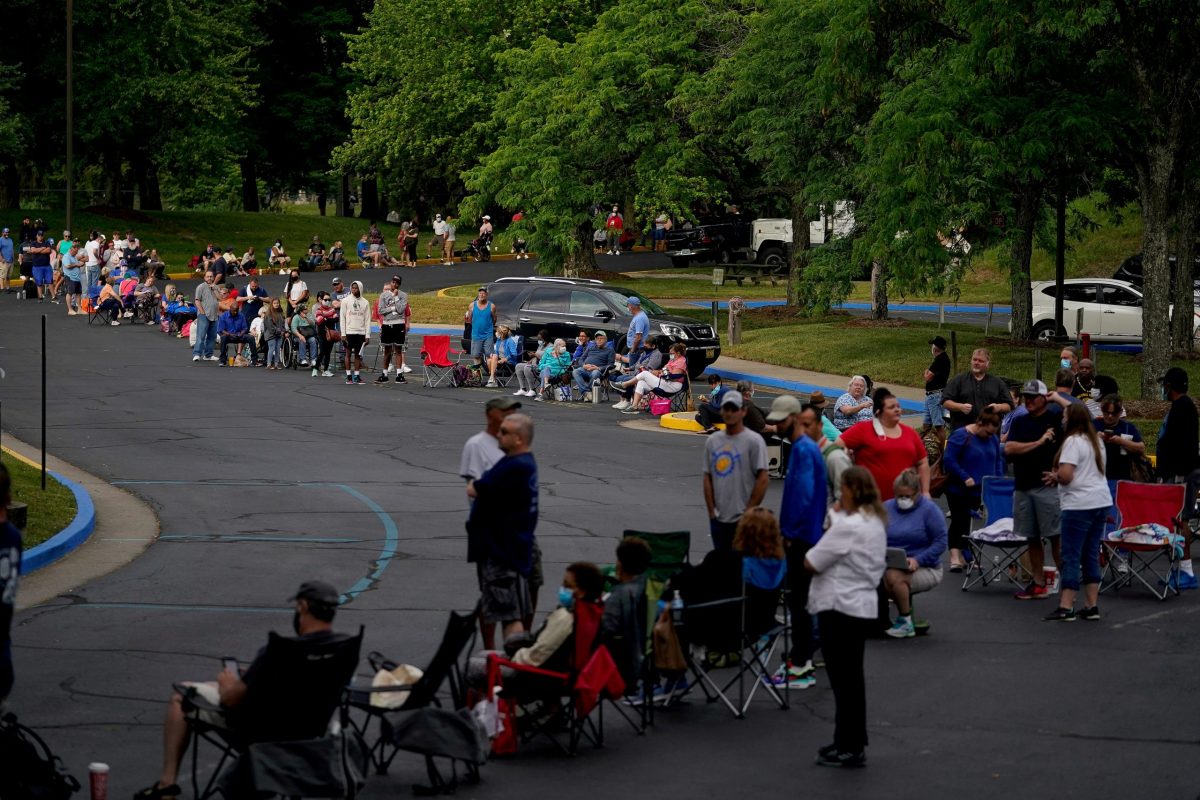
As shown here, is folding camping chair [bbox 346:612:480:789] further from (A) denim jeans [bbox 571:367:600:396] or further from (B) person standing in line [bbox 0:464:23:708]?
(A) denim jeans [bbox 571:367:600:396]

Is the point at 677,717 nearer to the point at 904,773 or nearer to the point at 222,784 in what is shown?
the point at 904,773

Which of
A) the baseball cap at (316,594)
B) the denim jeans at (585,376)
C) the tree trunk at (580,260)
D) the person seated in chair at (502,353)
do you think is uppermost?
the tree trunk at (580,260)

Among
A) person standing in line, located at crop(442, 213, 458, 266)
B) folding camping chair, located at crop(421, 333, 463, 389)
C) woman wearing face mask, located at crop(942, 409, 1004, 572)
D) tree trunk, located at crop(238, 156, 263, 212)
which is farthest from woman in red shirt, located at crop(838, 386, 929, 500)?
tree trunk, located at crop(238, 156, 263, 212)

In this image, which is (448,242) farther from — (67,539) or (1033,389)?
(1033,389)

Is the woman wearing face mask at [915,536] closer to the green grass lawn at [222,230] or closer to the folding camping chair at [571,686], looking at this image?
the folding camping chair at [571,686]

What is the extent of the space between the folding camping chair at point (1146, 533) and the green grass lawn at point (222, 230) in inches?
1613

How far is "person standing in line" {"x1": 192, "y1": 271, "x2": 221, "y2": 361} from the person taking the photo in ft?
105

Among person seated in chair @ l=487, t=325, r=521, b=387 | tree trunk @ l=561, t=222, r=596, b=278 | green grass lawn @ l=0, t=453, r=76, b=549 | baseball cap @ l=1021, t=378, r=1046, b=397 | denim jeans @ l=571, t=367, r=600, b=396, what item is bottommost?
green grass lawn @ l=0, t=453, r=76, b=549

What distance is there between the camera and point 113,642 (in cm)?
1162

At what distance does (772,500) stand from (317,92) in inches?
2311

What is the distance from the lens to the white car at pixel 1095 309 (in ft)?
118

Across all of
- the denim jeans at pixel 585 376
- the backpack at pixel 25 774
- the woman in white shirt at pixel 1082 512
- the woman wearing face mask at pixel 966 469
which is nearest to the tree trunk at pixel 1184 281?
the denim jeans at pixel 585 376

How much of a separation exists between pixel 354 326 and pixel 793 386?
27.7 feet

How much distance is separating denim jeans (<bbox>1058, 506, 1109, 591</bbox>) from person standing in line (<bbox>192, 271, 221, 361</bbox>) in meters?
22.6
